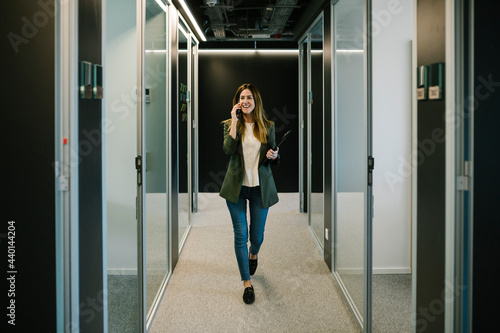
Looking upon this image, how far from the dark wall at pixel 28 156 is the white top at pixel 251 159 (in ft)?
5.63

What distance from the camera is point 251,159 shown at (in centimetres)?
301

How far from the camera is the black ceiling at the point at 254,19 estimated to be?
16.1 feet

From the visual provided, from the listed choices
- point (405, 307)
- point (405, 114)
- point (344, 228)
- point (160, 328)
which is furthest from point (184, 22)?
point (405, 307)

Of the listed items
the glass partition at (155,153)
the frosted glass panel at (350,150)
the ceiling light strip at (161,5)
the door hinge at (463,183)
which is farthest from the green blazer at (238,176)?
the door hinge at (463,183)

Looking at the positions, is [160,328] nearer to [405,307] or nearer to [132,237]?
[132,237]

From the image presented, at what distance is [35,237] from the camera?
1.43m

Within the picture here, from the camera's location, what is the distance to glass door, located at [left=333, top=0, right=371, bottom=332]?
2.50 m

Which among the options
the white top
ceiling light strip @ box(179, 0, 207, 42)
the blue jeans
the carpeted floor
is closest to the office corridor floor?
the carpeted floor

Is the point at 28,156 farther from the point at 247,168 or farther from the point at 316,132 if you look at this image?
the point at 316,132

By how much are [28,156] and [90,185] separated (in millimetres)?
278

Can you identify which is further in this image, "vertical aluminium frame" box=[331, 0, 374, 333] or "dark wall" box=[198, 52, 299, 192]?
"dark wall" box=[198, 52, 299, 192]

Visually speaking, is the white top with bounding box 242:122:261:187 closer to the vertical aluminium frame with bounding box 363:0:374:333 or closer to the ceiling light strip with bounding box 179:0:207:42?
the vertical aluminium frame with bounding box 363:0:374:333
